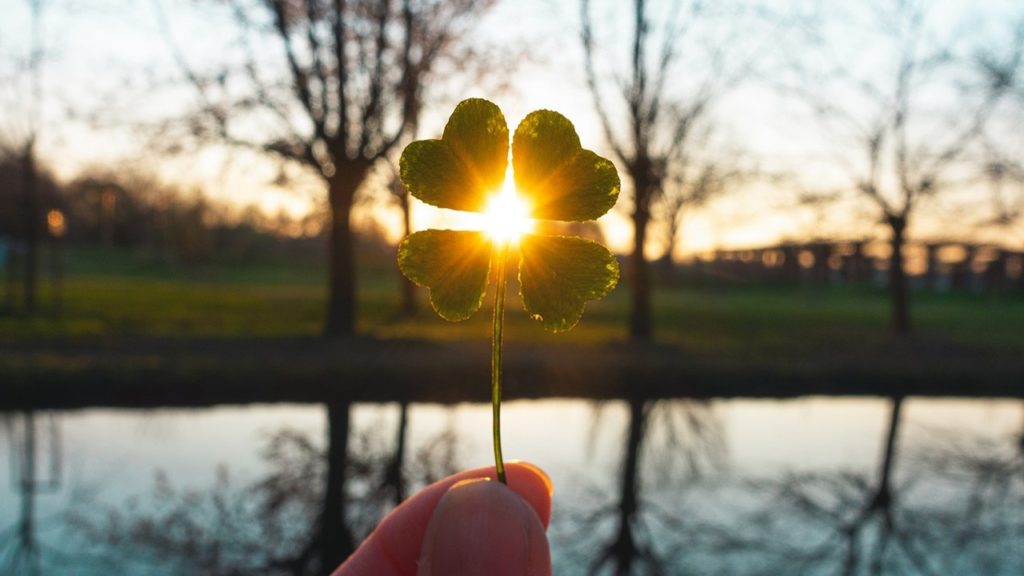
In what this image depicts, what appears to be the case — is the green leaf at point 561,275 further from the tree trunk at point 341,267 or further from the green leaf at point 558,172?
the tree trunk at point 341,267

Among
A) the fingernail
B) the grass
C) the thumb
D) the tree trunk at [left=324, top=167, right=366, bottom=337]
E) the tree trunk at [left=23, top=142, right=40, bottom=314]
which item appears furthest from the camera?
the tree trunk at [left=23, top=142, right=40, bottom=314]

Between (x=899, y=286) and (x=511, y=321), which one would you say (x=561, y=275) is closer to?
(x=511, y=321)

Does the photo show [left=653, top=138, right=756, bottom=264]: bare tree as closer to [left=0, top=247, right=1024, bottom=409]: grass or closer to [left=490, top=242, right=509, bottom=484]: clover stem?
[left=0, top=247, right=1024, bottom=409]: grass

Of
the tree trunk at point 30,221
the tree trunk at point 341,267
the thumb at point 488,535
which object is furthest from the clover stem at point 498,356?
the tree trunk at point 30,221

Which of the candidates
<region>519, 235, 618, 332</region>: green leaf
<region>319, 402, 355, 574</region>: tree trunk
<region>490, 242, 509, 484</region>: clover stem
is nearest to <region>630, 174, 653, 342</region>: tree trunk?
<region>319, 402, 355, 574</region>: tree trunk

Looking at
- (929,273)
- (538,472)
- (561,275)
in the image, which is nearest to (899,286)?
(538,472)

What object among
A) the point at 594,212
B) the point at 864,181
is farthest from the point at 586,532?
the point at 864,181

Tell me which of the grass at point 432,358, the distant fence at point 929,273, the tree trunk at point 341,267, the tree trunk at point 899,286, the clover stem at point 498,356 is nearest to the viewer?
the clover stem at point 498,356
